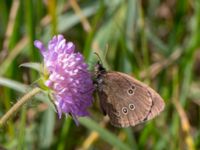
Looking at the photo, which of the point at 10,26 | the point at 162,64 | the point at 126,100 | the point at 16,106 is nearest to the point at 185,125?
the point at 162,64

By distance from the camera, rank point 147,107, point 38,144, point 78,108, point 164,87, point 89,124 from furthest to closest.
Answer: point 164,87 → point 38,144 → point 89,124 → point 147,107 → point 78,108

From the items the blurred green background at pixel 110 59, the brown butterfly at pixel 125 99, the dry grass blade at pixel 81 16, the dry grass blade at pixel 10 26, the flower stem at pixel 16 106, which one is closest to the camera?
the flower stem at pixel 16 106

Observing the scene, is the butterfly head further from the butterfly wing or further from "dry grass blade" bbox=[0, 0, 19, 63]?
"dry grass blade" bbox=[0, 0, 19, 63]

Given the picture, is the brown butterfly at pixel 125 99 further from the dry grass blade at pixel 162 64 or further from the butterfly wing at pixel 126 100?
the dry grass blade at pixel 162 64

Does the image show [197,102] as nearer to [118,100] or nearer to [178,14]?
[178,14]

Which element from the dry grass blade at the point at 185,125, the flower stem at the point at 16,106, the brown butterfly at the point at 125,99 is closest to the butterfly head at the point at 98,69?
the brown butterfly at the point at 125,99

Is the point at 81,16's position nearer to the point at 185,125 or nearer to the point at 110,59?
the point at 110,59

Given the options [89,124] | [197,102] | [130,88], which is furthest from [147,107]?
[197,102]

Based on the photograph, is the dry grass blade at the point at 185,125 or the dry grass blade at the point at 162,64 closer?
the dry grass blade at the point at 185,125
